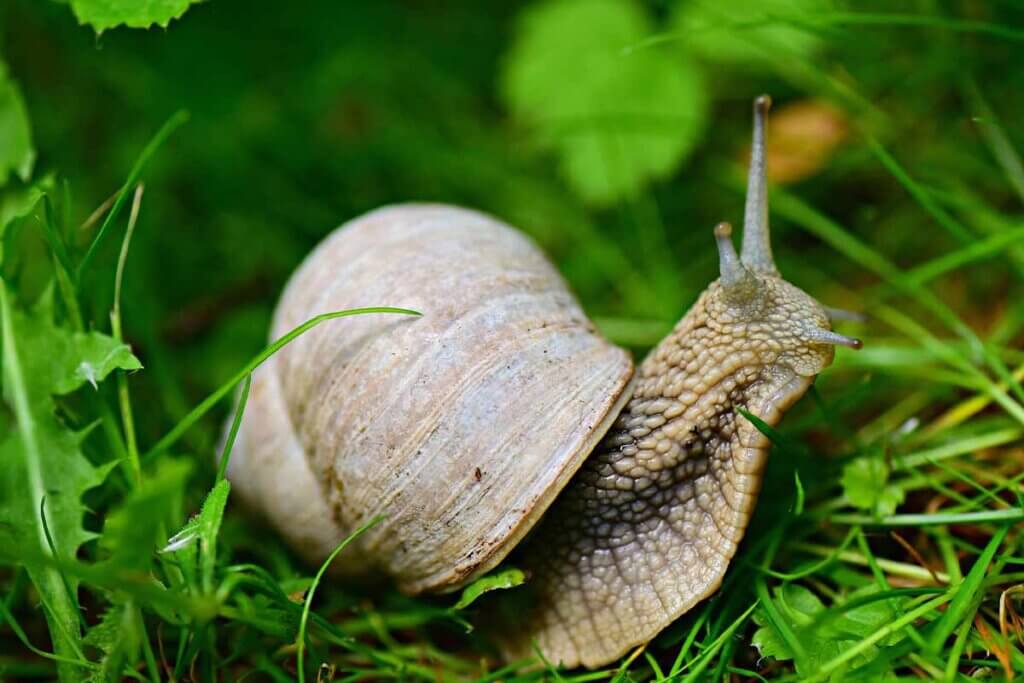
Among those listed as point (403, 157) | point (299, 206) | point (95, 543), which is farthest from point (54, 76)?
point (95, 543)

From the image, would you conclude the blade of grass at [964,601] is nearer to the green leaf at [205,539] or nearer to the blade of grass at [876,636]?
the blade of grass at [876,636]

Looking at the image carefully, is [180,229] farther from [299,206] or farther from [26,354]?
[26,354]

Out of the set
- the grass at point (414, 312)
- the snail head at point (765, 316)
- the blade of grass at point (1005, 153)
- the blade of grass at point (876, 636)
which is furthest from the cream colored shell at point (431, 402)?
the blade of grass at point (1005, 153)

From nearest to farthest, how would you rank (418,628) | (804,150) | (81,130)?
1. (418,628)
2. (804,150)
3. (81,130)

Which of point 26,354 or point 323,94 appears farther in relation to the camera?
point 323,94

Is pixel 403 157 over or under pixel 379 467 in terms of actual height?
over

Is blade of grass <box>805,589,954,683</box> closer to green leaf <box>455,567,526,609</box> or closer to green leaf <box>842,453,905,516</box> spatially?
green leaf <box>842,453,905,516</box>
